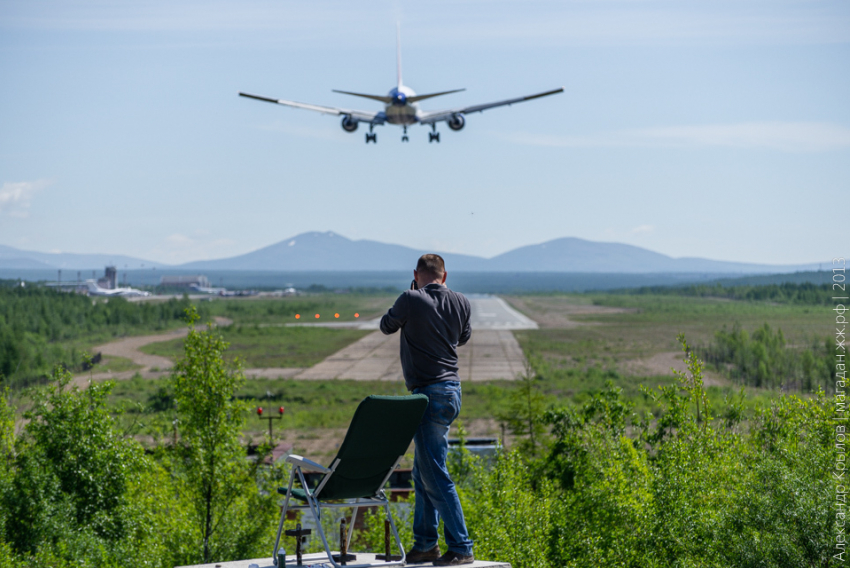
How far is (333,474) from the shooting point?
6.17 m

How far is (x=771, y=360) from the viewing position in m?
85.2

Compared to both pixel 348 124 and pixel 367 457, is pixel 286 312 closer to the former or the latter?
pixel 348 124

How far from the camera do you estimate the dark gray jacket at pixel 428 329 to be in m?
6.28

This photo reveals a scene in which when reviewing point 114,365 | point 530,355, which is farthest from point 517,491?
point 114,365

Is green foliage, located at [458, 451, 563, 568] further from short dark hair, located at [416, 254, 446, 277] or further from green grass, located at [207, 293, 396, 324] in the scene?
green grass, located at [207, 293, 396, 324]

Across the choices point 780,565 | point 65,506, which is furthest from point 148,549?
point 780,565

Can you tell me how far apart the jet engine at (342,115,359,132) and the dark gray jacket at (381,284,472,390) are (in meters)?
28.9

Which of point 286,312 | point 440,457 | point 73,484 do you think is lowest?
point 73,484

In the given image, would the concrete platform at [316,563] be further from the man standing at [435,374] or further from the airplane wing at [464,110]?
the airplane wing at [464,110]

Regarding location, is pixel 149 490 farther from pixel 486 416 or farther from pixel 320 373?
pixel 320 373

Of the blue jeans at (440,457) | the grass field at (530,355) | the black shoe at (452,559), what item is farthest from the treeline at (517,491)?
the blue jeans at (440,457)

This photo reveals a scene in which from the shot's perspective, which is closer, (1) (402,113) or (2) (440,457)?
(2) (440,457)

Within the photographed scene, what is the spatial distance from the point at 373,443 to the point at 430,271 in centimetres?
154

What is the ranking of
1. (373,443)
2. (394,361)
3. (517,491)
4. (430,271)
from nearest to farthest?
(373,443) < (430,271) < (517,491) < (394,361)
